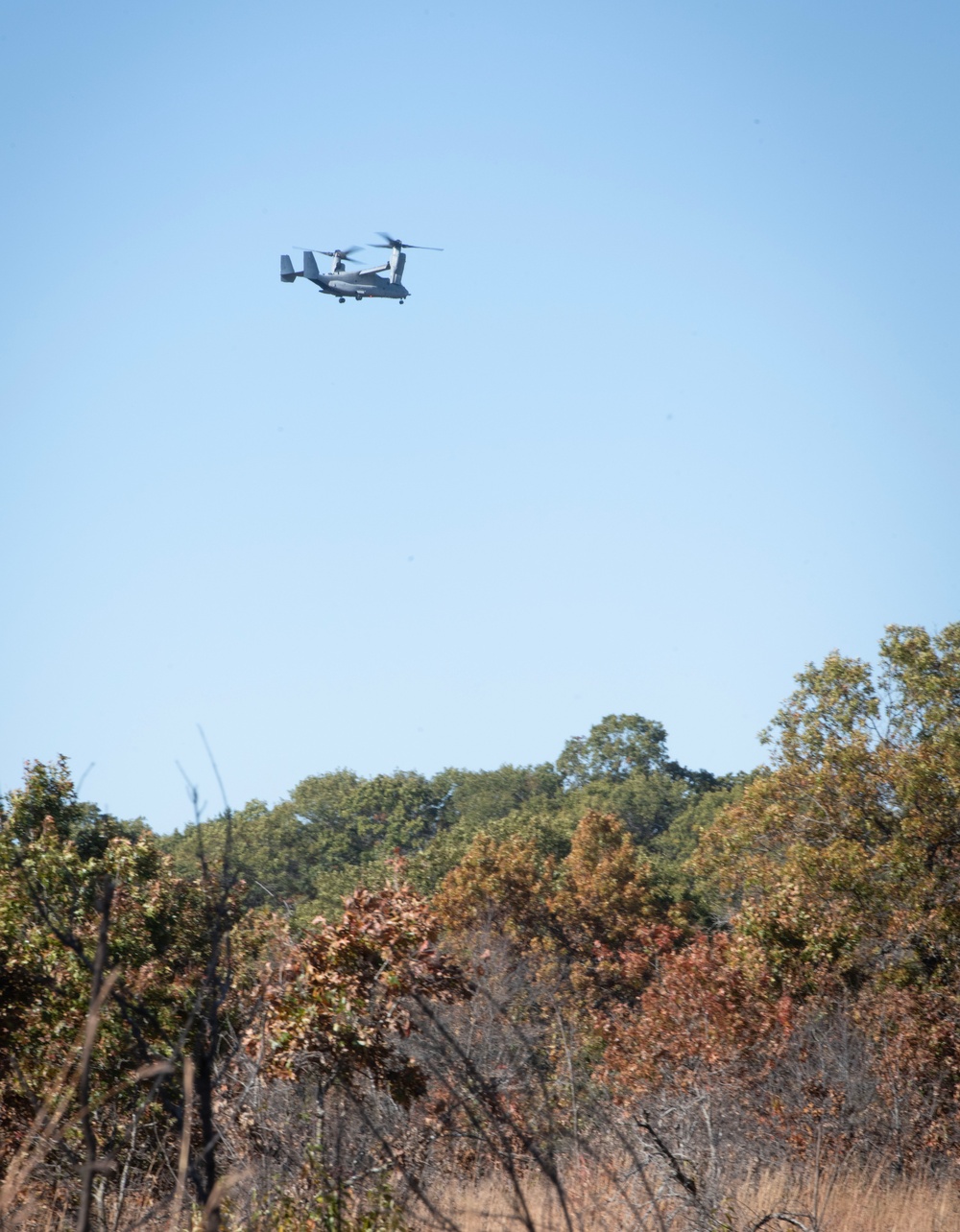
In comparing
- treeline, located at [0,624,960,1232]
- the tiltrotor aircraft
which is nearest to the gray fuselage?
the tiltrotor aircraft

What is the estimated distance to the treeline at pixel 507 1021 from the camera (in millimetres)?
3301

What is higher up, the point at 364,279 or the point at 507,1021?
the point at 364,279

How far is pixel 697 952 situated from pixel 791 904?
11.3ft

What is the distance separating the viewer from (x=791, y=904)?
17.7 metres

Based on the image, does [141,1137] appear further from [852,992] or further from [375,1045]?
[852,992]

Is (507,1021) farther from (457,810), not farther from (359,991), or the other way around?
(457,810)

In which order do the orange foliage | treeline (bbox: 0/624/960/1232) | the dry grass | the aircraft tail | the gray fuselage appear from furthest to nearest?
1. the aircraft tail
2. the gray fuselage
3. the dry grass
4. the orange foliage
5. treeline (bbox: 0/624/960/1232)

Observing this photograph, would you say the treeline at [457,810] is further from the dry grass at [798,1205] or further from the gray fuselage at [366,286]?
the dry grass at [798,1205]

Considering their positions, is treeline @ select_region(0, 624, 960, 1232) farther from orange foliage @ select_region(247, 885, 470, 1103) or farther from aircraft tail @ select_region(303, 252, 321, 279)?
aircraft tail @ select_region(303, 252, 321, 279)

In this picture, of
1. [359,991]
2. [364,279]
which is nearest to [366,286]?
[364,279]

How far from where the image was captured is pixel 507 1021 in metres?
3.06

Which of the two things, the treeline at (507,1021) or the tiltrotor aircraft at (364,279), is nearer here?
the treeline at (507,1021)

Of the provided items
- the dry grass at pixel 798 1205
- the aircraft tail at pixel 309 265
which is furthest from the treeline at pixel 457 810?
the dry grass at pixel 798 1205

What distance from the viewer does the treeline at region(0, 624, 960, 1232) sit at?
330cm
